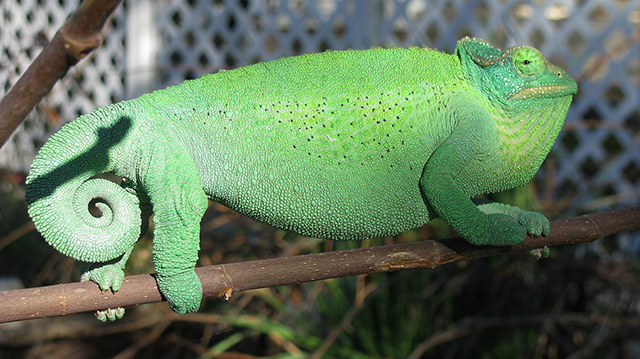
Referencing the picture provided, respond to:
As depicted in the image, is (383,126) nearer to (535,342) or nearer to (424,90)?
(424,90)

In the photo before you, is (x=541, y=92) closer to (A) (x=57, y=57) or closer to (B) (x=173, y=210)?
(B) (x=173, y=210)

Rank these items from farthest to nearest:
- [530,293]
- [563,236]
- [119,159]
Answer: [530,293], [563,236], [119,159]

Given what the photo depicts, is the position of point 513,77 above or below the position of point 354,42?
above

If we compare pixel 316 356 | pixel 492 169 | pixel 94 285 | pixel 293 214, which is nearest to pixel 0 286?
pixel 316 356

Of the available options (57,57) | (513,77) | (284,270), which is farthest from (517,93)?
(57,57)

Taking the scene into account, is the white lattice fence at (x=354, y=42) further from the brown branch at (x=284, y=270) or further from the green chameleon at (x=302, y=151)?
the green chameleon at (x=302, y=151)

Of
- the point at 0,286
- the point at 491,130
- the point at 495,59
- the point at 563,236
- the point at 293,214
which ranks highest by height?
the point at 495,59

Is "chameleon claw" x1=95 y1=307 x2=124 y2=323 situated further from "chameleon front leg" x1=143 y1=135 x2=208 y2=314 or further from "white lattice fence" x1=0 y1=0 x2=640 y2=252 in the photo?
"white lattice fence" x1=0 y1=0 x2=640 y2=252
